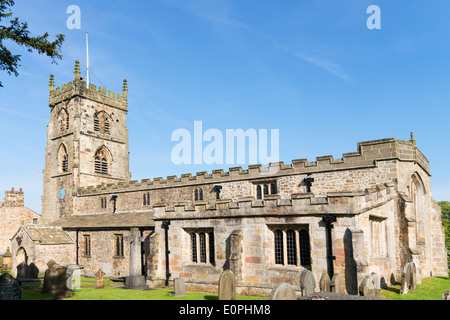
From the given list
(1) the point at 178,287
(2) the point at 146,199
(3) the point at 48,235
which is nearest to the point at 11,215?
(3) the point at 48,235

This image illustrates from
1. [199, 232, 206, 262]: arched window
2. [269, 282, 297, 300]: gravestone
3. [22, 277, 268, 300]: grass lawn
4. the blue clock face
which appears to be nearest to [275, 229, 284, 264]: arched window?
[22, 277, 268, 300]: grass lawn

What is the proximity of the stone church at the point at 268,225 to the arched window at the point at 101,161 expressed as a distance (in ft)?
10.1

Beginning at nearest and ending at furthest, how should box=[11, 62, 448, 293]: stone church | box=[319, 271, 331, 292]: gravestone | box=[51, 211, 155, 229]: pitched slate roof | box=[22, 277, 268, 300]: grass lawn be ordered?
box=[319, 271, 331, 292]: gravestone, box=[11, 62, 448, 293]: stone church, box=[22, 277, 268, 300]: grass lawn, box=[51, 211, 155, 229]: pitched slate roof

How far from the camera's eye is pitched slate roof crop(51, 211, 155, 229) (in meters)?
25.6

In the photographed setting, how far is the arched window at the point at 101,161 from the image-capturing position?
36.6 metres

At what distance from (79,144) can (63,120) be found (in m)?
3.96

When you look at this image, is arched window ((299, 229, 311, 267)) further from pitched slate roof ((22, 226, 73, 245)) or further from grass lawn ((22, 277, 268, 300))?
pitched slate roof ((22, 226, 73, 245))

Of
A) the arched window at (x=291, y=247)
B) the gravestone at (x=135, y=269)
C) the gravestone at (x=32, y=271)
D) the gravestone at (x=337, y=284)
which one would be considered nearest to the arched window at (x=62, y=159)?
the gravestone at (x=32, y=271)

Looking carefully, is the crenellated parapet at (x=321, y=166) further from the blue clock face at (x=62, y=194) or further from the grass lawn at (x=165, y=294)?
the blue clock face at (x=62, y=194)

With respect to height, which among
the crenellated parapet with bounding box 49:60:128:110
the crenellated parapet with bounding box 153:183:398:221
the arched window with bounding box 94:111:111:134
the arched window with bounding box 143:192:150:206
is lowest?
the crenellated parapet with bounding box 153:183:398:221

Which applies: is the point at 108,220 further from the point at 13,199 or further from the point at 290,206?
the point at 13,199

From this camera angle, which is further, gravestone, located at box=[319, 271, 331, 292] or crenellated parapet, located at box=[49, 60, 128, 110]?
crenellated parapet, located at box=[49, 60, 128, 110]

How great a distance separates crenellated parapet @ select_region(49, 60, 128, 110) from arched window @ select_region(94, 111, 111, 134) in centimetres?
129

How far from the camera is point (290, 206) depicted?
15.4m
